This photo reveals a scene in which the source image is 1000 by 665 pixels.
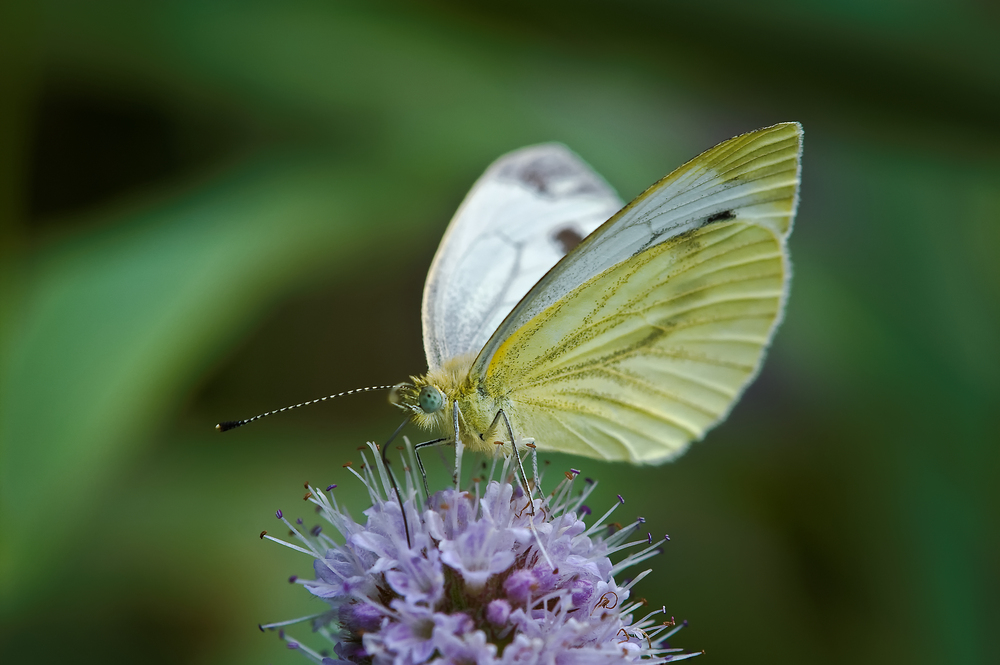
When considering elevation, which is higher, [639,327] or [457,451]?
[639,327]

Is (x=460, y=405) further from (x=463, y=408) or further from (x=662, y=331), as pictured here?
(x=662, y=331)

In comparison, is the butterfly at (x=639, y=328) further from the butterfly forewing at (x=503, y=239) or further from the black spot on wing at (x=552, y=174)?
the black spot on wing at (x=552, y=174)

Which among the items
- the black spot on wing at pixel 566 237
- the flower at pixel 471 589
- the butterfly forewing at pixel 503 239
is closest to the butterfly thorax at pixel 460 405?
the butterfly forewing at pixel 503 239

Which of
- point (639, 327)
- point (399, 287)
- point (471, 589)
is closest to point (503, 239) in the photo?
point (639, 327)

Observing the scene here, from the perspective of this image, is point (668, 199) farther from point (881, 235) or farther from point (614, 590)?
point (881, 235)

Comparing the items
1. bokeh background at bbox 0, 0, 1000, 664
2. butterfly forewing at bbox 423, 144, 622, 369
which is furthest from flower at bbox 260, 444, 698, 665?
bokeh background at bbox 0, 0, 1000, 664

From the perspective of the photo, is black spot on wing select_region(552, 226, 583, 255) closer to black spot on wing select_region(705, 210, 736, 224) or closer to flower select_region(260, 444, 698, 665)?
black spot on wing select_region(705, 210, 736, 224)

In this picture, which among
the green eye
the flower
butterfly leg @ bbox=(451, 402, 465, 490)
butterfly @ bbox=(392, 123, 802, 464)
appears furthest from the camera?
butterfly @ bbox=(392, 123, 802, 464)
